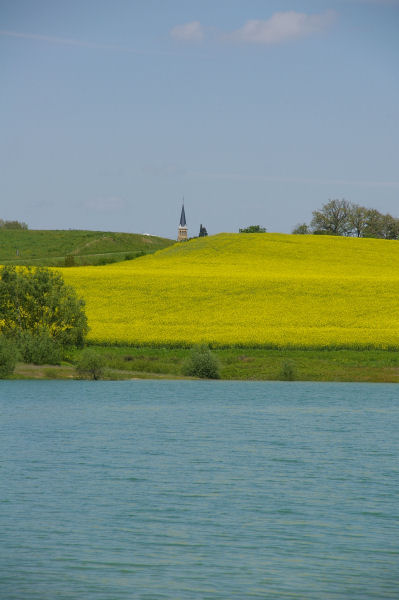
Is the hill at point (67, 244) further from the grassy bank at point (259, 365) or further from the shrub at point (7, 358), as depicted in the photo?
the shrub at point (7, 358)

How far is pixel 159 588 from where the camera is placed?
41.5 ft

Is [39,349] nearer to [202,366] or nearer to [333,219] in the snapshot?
[202,366]

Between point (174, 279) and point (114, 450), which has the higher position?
point (174, 279)

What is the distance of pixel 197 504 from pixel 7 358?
3224 centimetres

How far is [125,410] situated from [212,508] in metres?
18.9

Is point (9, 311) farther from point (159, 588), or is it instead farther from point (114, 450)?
point (159, 588)

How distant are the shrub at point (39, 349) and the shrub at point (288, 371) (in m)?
13.4

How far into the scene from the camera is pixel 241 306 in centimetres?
6456

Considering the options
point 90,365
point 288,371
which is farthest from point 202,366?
point 90,365

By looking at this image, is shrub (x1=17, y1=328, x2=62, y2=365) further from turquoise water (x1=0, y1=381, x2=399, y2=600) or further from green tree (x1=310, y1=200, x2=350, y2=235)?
green tree (x1=310, y1=200, x2=350, y2=235)

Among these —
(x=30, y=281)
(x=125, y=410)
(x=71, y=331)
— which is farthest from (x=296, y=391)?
(x=30, y=281)

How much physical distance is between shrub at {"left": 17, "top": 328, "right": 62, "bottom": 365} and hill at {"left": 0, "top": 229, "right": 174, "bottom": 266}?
251 feet

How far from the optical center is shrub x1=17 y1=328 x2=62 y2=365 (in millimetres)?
51625

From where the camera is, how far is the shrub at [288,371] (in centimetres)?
4888
